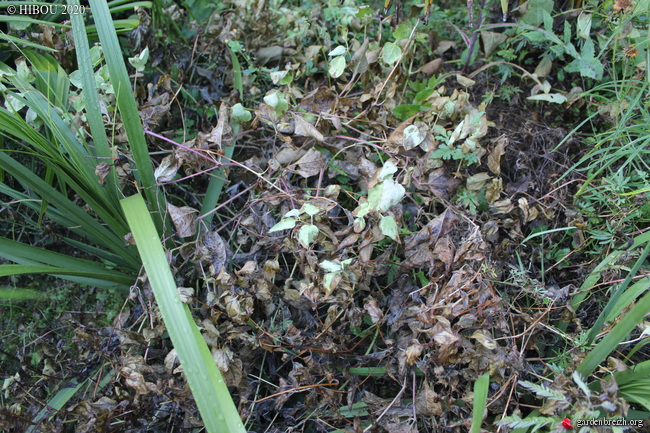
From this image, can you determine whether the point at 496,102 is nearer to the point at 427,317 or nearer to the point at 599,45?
the point at 599,45

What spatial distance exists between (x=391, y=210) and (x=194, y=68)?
1.13m

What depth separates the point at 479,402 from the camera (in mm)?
1122

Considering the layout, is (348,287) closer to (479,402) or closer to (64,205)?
(479,402)

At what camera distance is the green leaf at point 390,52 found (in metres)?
1.58

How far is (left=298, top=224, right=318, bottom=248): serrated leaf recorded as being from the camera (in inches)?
49.9

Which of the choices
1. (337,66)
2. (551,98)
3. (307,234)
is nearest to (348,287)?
(307,234)

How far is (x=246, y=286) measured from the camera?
1347 mm

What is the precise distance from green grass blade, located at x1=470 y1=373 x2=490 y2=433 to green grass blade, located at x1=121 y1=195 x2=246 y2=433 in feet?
1.84

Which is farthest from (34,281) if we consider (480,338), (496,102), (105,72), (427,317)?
(496,102)

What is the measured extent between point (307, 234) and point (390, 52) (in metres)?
0.76

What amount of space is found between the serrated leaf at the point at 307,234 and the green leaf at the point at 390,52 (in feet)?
2.31

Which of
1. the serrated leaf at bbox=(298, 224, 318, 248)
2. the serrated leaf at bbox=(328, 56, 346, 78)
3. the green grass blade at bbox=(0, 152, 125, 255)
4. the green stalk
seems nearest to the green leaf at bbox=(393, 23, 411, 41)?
the serrated leaf at bbox=(328, 56, 346, 78)

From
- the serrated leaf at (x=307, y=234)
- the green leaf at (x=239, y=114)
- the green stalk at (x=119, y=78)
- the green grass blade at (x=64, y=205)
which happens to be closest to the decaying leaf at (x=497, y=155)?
the serrated leaf at (x=307, y=234)

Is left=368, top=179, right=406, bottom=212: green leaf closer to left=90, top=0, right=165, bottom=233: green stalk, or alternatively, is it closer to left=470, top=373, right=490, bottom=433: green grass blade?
left=470, top=373, right=490, bottom=433: green grass blade
